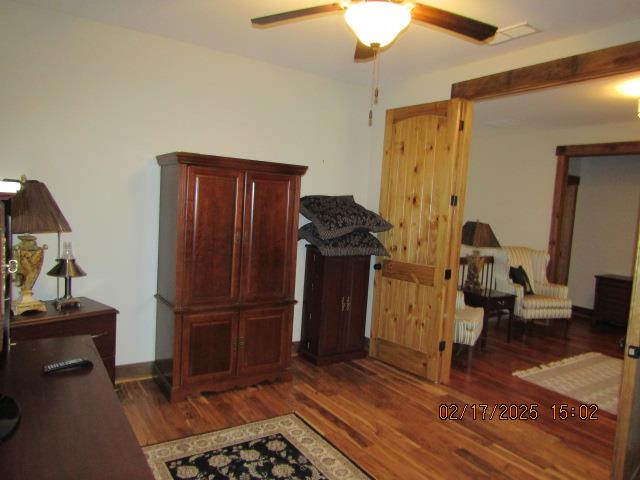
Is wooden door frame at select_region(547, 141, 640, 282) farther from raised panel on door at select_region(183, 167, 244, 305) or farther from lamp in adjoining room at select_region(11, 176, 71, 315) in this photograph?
lamp in adjoining room at select_region(11, 176, 71, 315)

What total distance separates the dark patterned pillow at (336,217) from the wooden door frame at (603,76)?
1.19 metres

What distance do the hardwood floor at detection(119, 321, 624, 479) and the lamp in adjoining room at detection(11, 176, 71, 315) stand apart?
3.11ft

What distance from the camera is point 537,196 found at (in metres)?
6.22

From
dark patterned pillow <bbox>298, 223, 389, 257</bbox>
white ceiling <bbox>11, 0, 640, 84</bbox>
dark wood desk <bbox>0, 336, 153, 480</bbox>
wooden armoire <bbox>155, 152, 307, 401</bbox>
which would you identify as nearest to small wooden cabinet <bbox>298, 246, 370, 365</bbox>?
dark patterned pillow <bbox>298, 223, 389, 257</bbox>

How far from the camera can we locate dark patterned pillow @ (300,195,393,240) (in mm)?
3723

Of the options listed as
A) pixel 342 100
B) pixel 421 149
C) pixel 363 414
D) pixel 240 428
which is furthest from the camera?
pixel 342 100

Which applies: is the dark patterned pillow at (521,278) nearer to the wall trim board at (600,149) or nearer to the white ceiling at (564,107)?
the wall trim board at (600,149)

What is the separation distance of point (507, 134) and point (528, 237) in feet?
4.87

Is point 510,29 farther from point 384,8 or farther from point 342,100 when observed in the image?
point 342,100

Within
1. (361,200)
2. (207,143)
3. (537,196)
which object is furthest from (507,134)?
(207,143)

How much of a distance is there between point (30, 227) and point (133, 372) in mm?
1410

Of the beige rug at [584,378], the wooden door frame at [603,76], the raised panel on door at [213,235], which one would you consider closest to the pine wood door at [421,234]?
the wooden door frame at [603,76]

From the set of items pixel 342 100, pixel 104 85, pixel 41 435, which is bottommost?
pixel 41 435

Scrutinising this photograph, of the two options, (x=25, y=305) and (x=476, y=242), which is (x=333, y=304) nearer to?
(x=476, y=242)
